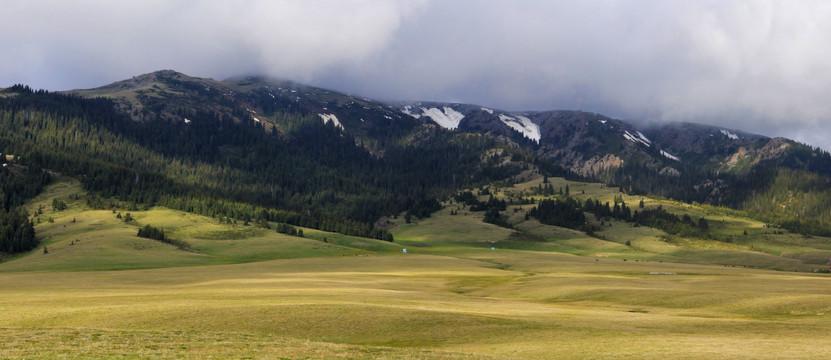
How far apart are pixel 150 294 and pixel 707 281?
77592 millimetres

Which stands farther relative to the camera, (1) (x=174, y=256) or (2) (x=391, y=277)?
(1) (x=174, y=256)

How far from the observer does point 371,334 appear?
1855 inches

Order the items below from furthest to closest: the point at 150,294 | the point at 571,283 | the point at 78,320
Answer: the point at 571,283, the point at 150,294, the point at 78,320

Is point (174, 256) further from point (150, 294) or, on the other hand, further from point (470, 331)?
point (470, 331)

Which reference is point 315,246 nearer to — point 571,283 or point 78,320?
point 571,283

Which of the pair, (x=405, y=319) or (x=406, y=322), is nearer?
(x=406, y=322)

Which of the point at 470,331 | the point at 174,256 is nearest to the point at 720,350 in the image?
the point at 470,331

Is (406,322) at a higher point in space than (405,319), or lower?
lower

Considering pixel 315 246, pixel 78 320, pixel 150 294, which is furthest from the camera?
pixel 315 246

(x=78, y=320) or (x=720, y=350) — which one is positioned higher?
(x=720, y=350)

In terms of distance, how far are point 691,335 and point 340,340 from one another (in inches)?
992

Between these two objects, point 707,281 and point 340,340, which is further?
point 707,281

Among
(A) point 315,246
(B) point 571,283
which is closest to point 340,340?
(B) point 571,283

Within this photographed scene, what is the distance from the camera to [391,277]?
107938 millimetres
